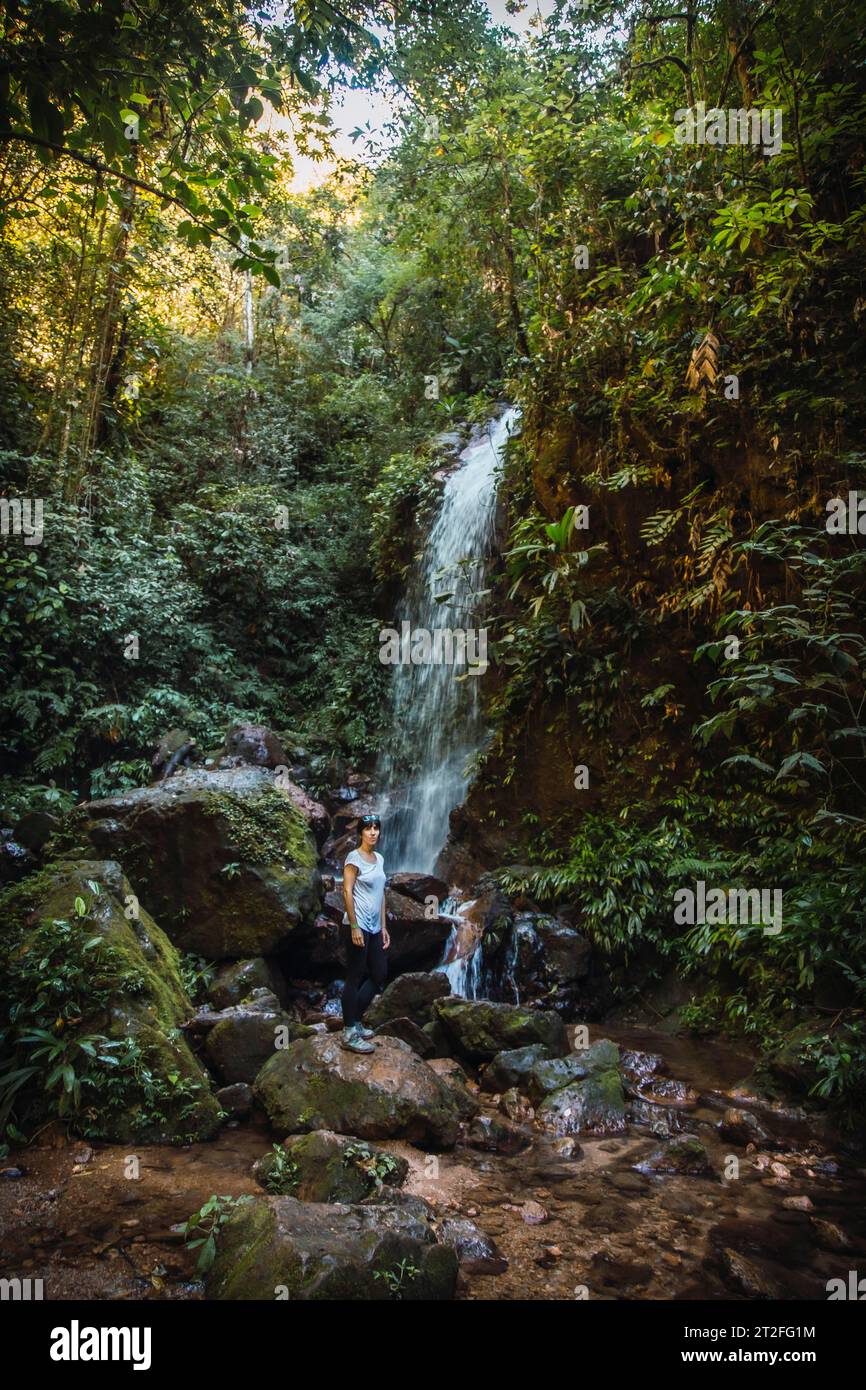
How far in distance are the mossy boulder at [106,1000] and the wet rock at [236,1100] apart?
0.52 ft

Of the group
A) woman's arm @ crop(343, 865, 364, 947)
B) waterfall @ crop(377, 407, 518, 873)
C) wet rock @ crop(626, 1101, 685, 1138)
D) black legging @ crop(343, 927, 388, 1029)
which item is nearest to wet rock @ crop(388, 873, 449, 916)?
waterfall @ crop(377, 407, 518, 873)

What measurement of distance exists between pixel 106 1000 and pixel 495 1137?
267 cm

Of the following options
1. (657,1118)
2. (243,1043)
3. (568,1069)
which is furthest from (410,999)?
(657,1118)

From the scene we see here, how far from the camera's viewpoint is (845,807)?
6625mm

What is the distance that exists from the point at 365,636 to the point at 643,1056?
31.2 feet

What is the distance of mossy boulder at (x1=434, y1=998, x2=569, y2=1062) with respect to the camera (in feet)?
19.5

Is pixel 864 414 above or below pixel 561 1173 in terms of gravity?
above

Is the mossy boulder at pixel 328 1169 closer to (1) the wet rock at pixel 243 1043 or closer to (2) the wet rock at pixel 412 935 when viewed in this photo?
(1) the wet rock at pixel 243 1043

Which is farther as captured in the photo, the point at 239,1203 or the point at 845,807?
the point at 845,807

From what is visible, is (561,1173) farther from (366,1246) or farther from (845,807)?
(845,807)

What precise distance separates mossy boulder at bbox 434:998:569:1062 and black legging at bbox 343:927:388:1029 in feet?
2.49

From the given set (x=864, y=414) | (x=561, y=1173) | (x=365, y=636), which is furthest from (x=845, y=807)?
(x=365, y=636)

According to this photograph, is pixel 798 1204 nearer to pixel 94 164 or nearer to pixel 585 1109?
pixel 585 1109

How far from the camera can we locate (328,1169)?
3.76 meters
